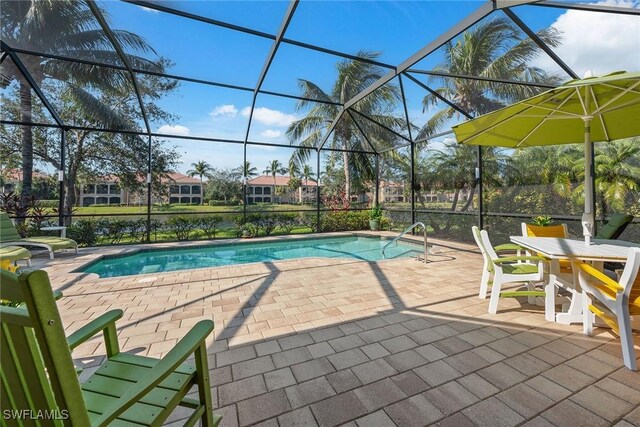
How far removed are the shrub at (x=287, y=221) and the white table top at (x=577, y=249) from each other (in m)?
7.83

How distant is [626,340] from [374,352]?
1844 millimetres

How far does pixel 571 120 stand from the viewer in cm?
368

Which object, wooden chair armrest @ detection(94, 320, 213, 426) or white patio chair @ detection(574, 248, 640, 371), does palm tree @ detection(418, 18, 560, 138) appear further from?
wooden chair armrest @ detection(94, 320, 213, 426)

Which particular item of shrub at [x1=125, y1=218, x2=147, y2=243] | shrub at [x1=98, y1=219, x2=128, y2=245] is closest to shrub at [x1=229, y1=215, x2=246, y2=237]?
shrub at [x1=125, y1=218, x2=147, y2=243]

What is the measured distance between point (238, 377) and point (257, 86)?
677 centimetres

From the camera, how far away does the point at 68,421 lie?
77cm

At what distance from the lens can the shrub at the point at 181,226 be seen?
8.70 metres

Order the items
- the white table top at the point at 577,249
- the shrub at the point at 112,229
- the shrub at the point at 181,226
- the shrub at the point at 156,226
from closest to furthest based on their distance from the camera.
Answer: the white table top at the point at 577,249
the shrub at the point at 112,229
the shrub at the point at 156,226
the shrub at the point at 181,226

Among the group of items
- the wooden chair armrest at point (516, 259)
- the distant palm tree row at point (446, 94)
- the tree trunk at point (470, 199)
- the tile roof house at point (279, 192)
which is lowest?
the wooden chair armrest at point (516, 259)

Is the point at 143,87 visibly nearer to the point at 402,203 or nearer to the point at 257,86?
the point at 257,86

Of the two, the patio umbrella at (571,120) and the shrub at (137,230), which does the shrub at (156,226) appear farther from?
the patio umbrella at (571,120)

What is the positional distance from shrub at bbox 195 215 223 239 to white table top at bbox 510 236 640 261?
8.35 metres

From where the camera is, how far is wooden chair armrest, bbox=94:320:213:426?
0.82 meters

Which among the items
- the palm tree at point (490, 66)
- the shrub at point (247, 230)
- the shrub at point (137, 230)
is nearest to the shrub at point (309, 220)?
A: the shrub at point (247, 230)
